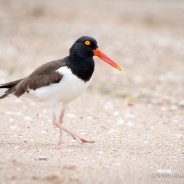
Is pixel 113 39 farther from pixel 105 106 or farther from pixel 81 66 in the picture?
pixel 81 66

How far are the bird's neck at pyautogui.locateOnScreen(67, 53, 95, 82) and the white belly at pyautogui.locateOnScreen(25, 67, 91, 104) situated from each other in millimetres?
73

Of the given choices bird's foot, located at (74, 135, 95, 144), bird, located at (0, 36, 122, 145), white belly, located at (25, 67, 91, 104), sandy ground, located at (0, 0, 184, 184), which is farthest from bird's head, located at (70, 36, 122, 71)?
sandy ground, located at (0, 0, 184, 184)

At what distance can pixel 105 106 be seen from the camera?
12.0 metres

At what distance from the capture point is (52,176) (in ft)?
20.7

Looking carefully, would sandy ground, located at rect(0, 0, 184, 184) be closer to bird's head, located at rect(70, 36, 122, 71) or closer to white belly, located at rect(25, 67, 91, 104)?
white belly, located at rect(25, 67, 91, 104)

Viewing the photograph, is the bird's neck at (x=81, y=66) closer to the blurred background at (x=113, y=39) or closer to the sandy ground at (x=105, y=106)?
the sandy ground at (x=105, y=106)

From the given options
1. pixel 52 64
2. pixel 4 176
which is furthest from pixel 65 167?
pixel 52 64

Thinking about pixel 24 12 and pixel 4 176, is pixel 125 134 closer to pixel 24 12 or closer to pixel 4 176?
pixel 4 176

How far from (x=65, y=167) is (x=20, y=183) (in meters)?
0.80

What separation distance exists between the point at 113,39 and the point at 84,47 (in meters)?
13.7

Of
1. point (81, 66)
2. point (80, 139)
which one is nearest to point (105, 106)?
point (80, 139)

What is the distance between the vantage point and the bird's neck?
7.94 m

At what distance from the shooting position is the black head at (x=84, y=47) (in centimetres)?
820

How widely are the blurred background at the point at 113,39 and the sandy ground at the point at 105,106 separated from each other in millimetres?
39
